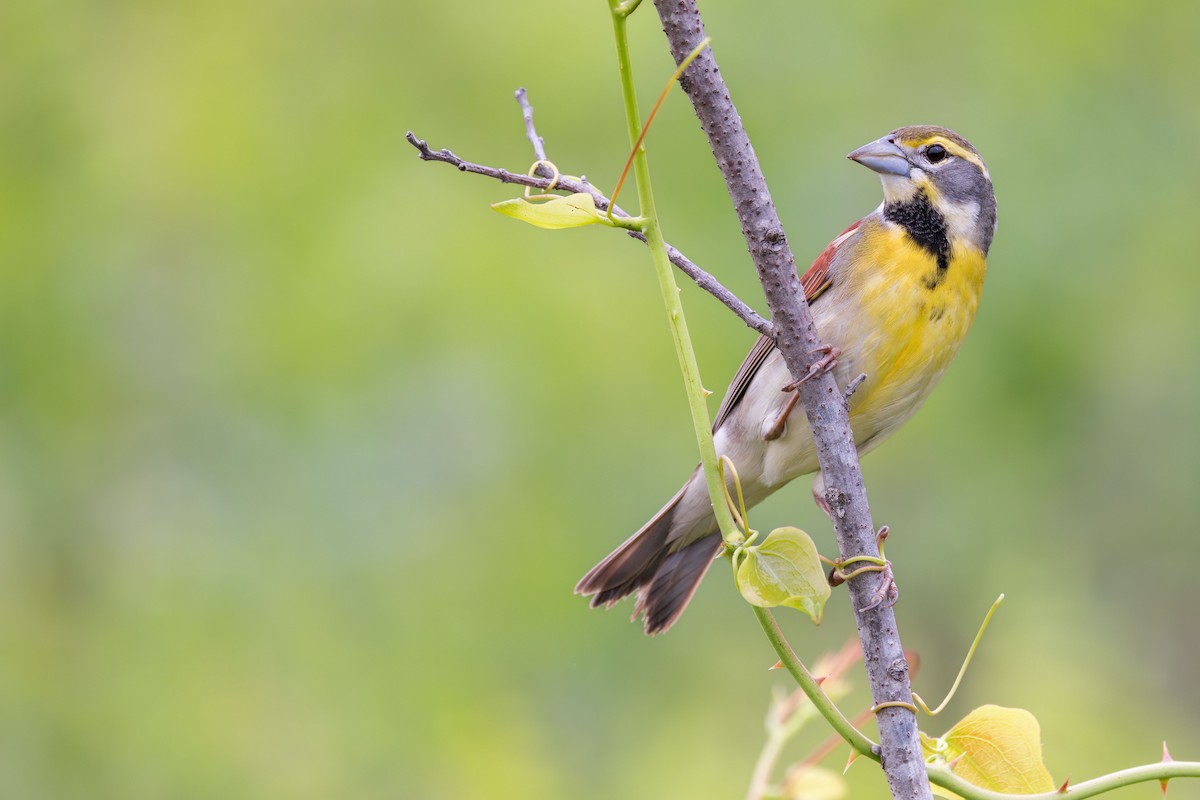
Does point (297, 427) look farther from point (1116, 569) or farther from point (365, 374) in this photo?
point (1116, 569)

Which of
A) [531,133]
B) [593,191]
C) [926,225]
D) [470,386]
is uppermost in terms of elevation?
[926,225]

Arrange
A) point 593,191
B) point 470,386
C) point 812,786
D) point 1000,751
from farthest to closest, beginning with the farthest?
1. point 470,386
2. point 812,786
3. point 593,191
4. point 1000,751

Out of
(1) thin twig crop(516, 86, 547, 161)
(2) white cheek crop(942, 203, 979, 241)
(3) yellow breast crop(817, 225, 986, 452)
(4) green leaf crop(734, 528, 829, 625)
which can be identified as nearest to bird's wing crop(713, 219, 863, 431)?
(3) yellow breast crop(817, 225, 986, 452)

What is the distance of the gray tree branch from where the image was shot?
6.17 ft

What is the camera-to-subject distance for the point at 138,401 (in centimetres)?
533

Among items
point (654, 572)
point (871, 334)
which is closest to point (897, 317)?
point (871, 334)

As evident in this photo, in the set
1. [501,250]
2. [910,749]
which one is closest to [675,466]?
[501,250]

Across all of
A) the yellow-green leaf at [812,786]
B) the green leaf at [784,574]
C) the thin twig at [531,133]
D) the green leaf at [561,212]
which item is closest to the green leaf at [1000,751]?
the green leaf at [784,574]

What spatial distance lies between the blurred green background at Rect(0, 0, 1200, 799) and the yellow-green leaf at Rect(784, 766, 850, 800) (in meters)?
2.18

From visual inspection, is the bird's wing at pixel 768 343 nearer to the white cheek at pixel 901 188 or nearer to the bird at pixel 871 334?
the bird at pixel 871 334

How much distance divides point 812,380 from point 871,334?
155 cm

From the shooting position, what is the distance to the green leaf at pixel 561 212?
1.89 meters

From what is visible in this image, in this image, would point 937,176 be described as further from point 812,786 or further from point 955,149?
point 812,786

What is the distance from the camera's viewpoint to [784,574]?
185cm
